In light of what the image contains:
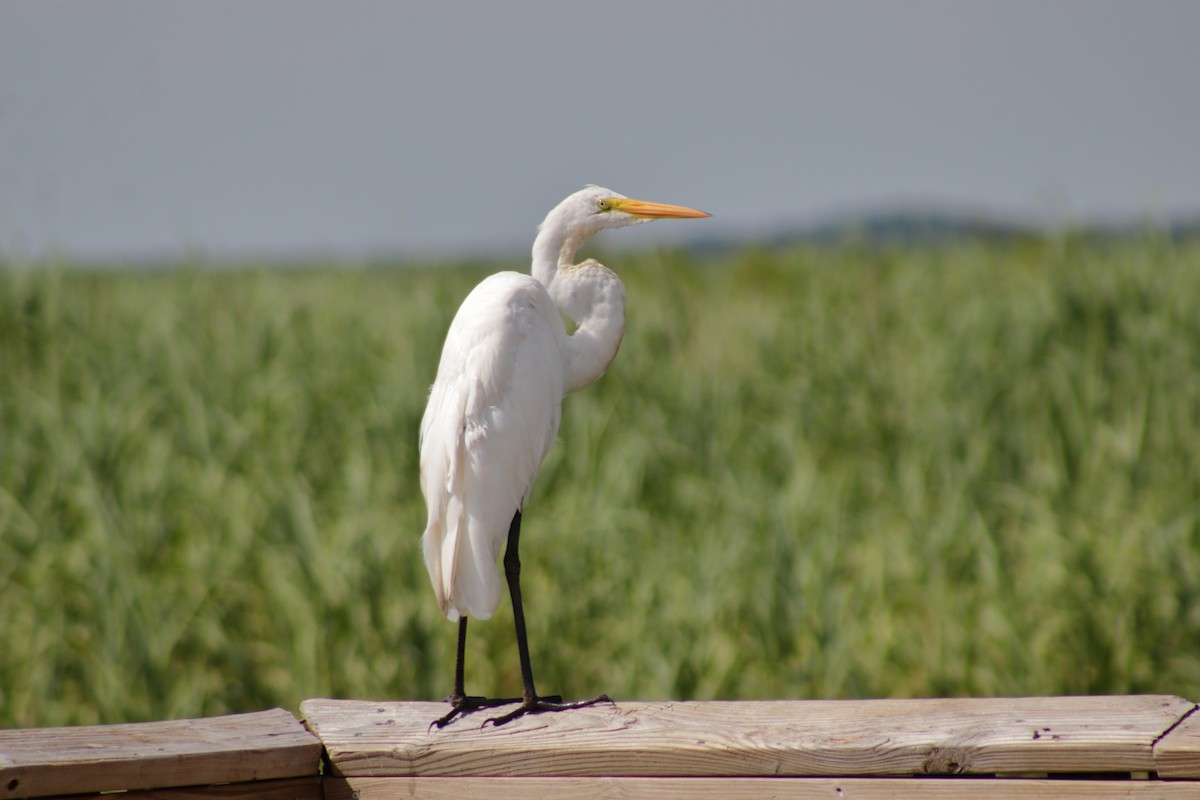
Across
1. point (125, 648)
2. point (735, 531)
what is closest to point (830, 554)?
point (735, 531)

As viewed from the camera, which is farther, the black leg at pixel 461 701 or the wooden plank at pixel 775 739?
the black leg at pixel 461 701

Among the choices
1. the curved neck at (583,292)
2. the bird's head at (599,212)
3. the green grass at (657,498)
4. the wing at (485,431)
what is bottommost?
the green grass at (657,498)

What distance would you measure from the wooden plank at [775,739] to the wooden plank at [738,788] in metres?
0.01

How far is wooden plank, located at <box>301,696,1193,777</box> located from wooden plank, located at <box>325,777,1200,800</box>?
15 millimetres

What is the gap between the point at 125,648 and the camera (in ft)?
11.4

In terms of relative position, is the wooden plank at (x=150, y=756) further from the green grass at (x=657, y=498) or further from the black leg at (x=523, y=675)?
the green grass at (x=657, y=498)

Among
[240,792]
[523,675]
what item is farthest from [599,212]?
[240,792]

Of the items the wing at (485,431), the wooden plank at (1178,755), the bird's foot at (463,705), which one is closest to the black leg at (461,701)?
the bird's foot at (463,705)

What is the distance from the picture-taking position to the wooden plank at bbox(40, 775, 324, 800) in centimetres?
166

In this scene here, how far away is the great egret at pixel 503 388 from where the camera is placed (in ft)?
6.61

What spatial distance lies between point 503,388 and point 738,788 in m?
0.83

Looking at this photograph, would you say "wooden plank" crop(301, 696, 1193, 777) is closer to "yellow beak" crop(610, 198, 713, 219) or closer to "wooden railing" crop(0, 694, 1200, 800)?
"wooden railing" crop(0, 694, 1200, 800)

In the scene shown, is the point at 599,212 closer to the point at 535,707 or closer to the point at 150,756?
the point at 535,707

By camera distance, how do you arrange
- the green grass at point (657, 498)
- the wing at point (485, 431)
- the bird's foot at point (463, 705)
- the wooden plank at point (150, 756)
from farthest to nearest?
1. the green grass at point (657, 498)
2. the wing at point (485, 431)
3. the bird's foot at point (463, 705)
4. the wooden plank at point (150, 756)
